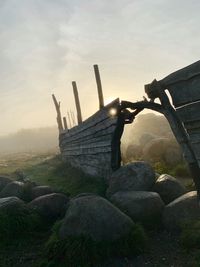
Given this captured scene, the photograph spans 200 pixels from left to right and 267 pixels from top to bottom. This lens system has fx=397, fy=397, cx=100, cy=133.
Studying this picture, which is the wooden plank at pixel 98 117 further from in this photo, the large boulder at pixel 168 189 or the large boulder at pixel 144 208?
the large boulder at pixel 144 208

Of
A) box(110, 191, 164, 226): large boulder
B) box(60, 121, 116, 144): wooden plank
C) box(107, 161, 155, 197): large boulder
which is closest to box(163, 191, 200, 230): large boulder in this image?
box(110, 191, 164, 226): large boulder

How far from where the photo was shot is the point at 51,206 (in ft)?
34.0

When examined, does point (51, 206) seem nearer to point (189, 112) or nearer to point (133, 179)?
point (133, 179)

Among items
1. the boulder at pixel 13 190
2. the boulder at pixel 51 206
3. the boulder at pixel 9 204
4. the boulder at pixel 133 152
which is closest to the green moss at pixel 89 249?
the boulder at pixel 9 204

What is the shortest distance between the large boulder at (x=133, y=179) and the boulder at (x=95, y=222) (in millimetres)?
2551

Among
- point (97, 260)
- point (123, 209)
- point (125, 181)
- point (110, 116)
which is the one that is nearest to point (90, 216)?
point (97, 260)

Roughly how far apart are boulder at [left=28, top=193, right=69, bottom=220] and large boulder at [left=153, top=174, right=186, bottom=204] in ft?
8.25

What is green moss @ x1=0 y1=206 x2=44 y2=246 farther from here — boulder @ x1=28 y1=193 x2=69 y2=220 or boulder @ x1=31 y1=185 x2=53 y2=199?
boulder @ x1=31 y1=185 x2=53 y2=199

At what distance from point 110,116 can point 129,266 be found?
19.1 feet

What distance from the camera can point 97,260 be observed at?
7.22m

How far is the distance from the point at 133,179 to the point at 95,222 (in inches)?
122

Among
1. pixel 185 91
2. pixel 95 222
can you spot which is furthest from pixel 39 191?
pixel 185 91

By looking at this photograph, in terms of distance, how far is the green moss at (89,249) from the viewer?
721cm

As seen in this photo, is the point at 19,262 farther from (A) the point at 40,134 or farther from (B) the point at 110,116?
(A) the point at 40,134
